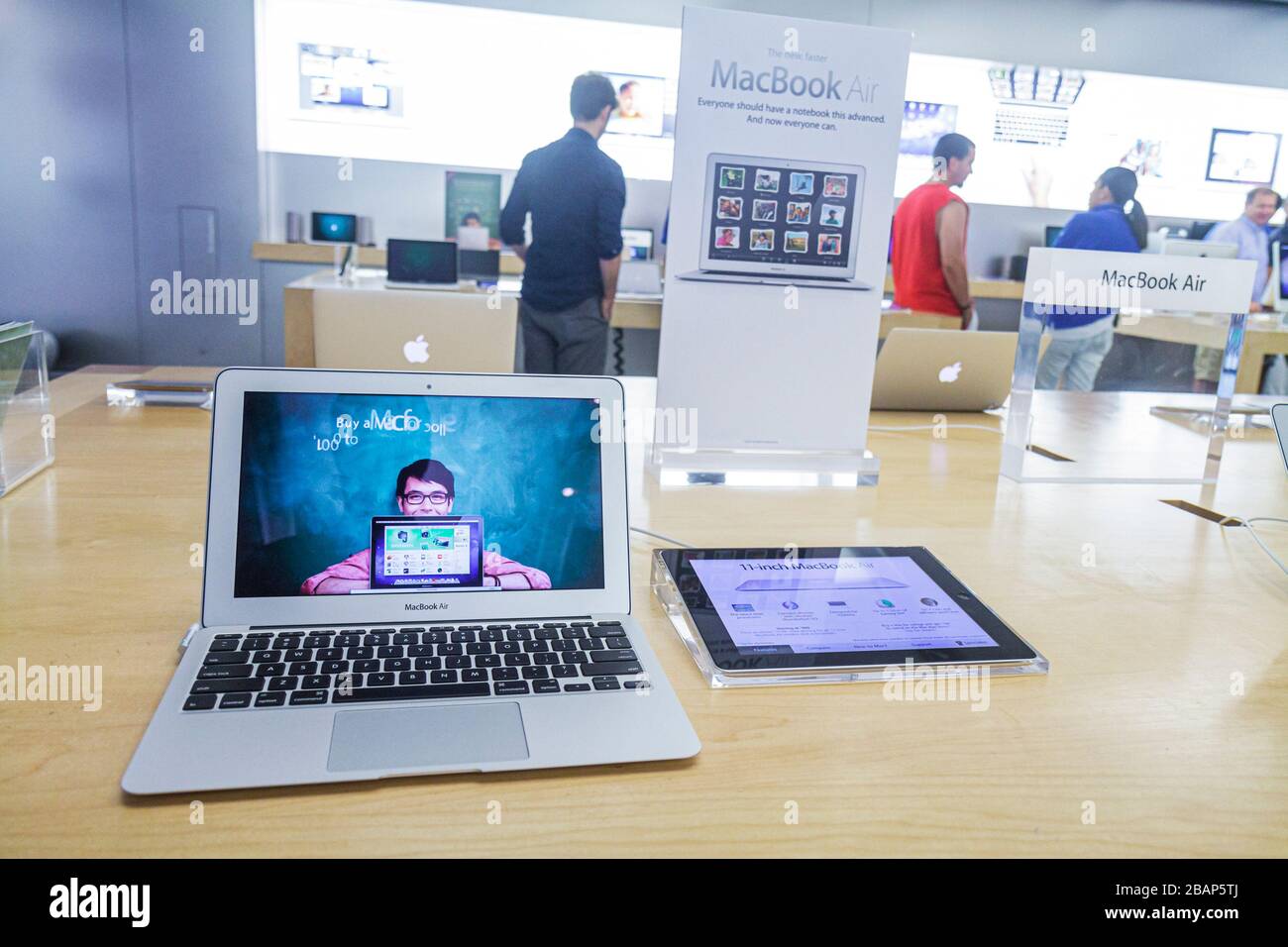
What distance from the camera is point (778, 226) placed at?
1.47 metres

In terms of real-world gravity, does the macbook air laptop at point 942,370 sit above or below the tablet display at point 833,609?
above

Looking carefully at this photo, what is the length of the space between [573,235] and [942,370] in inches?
61.3

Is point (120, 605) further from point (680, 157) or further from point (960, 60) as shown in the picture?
point (960, 60)

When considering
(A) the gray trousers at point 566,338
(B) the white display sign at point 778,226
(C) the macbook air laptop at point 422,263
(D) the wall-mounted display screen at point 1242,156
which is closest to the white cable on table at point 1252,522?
(B) the white display sign at point 778,226

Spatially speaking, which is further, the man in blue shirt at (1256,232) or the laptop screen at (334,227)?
the laptop screen at (334,227)

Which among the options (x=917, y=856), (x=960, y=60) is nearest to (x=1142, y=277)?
(x=917, y=856)

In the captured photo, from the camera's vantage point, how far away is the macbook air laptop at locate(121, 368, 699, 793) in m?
0.69

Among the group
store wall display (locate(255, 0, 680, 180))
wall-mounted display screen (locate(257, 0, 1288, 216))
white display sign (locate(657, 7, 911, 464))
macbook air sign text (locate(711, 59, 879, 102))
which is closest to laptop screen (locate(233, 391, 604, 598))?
white display sign (locate(657, 7, 911, 464))

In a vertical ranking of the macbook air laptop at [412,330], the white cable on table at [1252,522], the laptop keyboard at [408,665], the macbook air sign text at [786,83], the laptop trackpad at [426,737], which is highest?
the macbook air sign text at [786,83]

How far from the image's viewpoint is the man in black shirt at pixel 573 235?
10.3 feet

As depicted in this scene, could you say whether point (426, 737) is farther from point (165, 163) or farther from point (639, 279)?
point (165, 163)

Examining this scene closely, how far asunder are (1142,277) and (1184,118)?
5.95m

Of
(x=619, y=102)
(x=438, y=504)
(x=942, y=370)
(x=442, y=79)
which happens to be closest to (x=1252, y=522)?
(x=942, y=370)

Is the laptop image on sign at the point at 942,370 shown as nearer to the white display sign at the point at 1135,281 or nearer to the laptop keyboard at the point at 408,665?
the white display sign at the point at 1135,281
